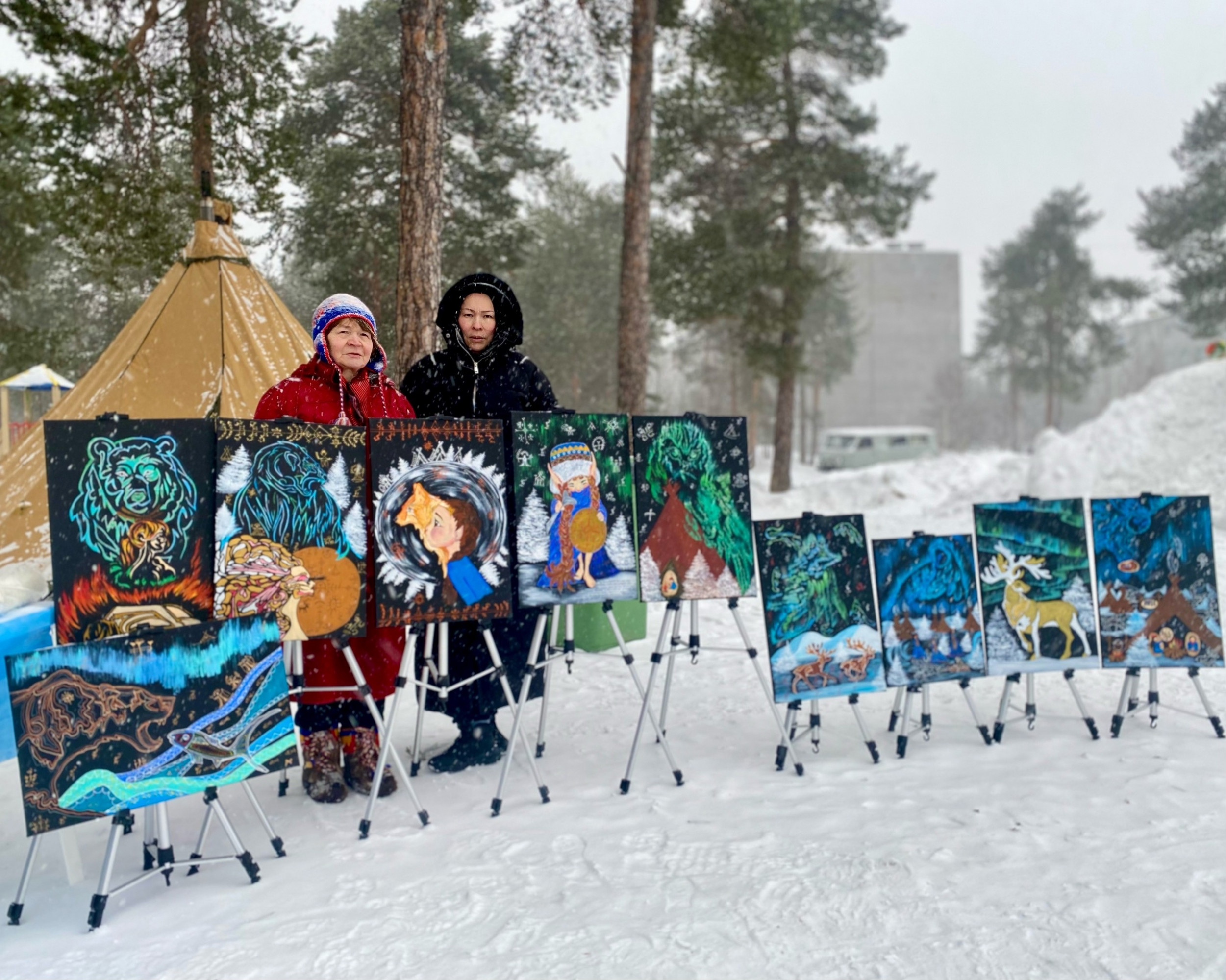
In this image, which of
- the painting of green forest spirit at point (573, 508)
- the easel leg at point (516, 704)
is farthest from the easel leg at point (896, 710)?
the easel leg at point (516, 704)

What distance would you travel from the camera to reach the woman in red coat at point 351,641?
3.31 m

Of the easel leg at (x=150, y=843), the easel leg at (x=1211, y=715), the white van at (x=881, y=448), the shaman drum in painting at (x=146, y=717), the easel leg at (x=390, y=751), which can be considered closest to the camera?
the shaman drum in painting at (x=146, y=717)

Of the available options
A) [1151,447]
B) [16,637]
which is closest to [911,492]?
[1151,447]

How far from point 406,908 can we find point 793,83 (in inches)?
578

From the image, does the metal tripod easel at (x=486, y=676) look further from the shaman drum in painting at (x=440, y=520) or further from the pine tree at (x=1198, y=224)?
the pine tree at (x=1198, y=224)

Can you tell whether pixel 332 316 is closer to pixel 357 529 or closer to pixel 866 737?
pixel 357 529

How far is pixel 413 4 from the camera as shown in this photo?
17.7 feet

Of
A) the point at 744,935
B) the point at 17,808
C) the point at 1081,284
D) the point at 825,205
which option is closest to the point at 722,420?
the point at 744,935

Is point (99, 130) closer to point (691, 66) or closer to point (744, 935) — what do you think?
point (691, 66)

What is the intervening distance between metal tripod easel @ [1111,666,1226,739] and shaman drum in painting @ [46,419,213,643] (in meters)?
3.61

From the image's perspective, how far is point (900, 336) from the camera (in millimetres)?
53594

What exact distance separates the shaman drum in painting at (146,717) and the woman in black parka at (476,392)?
0.93m

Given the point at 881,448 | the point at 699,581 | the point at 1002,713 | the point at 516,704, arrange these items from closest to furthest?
the point at 516,704 → the point at 699,581 → the point at 1002,713 → the point at 881,448

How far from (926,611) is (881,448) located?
2259cm
